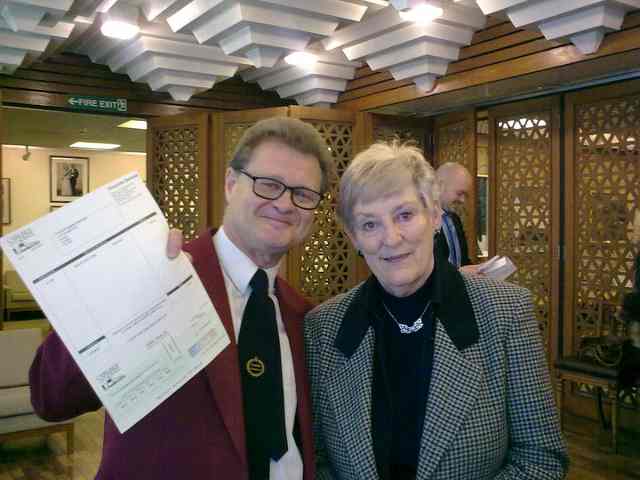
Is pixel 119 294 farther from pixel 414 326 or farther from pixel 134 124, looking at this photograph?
pixel 134 124

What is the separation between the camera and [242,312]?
5.05 feet

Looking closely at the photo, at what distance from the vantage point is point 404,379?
1646 mm

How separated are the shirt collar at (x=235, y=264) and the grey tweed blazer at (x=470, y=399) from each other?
34 centimetres

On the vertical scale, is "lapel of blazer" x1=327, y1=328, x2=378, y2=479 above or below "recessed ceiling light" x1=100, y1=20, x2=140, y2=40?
below

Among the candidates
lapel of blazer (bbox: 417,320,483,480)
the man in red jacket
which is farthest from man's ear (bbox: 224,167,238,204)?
lapel of blazer (bbox: 417,320,483,480)

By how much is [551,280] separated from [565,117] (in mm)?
1452

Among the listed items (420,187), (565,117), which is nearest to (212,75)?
(565,117)

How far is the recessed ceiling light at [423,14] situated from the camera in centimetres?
420

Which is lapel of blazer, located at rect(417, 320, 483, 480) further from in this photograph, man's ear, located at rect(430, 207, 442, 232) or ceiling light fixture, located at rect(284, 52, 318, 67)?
ceiling light fixture, located at rect(284, 52, 318, 67)

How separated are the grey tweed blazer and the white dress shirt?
138mm

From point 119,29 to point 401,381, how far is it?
404 cm

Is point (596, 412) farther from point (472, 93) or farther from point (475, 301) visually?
point (475, 301)

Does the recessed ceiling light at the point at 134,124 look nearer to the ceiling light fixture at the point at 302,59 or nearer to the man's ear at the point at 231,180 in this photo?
the ceiling light fixture at the point at 302,59

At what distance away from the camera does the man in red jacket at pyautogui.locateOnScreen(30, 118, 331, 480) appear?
1.33 meters
